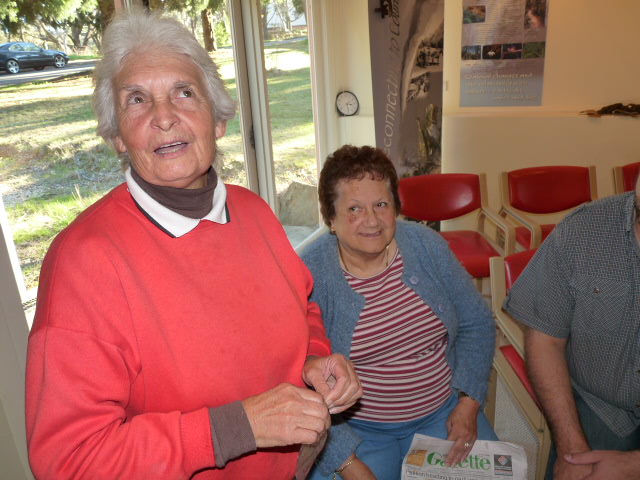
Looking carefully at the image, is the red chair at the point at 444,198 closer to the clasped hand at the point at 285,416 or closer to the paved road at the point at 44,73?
the paved road at the point at 44,73

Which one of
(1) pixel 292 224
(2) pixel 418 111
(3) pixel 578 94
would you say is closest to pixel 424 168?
(2) pixel 418 111

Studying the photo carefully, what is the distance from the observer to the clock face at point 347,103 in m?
4.68

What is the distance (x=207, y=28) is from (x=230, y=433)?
2843 mm

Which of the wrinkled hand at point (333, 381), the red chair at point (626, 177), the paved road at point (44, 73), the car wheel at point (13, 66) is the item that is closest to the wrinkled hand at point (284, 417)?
the wrinkled hand at point (333, 381)

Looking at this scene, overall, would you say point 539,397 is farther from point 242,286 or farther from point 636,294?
point 242,286

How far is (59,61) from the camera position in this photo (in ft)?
6.79

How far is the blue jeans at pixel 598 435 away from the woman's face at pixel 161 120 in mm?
1348

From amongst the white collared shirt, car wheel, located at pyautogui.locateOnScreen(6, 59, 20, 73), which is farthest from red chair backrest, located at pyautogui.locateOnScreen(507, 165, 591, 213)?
car wheel, located at pyautogui.locateOnScreen(6, 59, 20, 73)

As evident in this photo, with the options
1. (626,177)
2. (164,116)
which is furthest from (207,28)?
(626,177)

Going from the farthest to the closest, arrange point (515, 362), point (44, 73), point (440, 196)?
point (440, 196), point (44, 73), point (515, 362)

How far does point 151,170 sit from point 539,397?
4.28ft

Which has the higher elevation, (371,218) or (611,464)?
(371,218)

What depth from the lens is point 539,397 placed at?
1.46m

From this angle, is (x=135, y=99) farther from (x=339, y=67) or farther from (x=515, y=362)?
(x=339, y=67)
